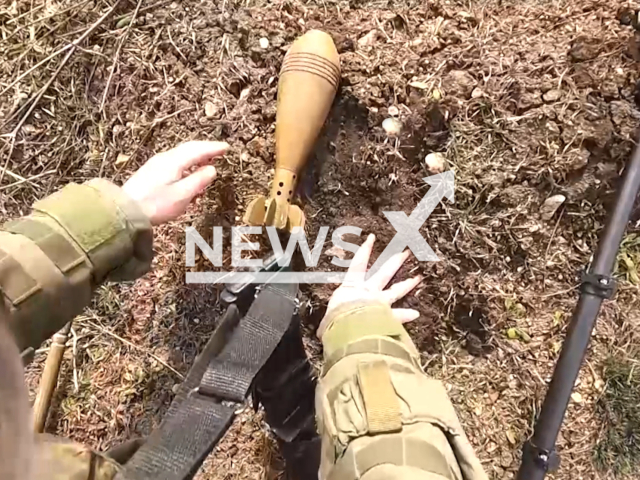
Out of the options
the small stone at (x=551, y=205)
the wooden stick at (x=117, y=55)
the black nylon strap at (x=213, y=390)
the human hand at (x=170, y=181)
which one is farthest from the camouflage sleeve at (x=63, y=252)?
the small stone at (x=551, y=205)

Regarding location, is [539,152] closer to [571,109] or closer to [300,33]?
[571,109]

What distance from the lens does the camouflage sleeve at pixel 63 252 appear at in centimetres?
89

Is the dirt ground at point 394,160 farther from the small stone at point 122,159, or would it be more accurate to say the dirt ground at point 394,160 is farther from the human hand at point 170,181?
the human hand at point 170,181

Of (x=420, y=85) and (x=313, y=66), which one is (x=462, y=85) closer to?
(x=420, y=85)

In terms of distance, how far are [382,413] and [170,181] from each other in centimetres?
50

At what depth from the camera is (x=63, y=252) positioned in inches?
36.2

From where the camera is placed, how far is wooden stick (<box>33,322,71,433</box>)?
1350 millimetres

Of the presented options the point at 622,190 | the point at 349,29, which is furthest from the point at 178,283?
the point at 622,190

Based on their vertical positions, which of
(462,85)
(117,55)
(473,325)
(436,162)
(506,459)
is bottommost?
(506,459)

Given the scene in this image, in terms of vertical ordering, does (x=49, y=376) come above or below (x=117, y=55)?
below

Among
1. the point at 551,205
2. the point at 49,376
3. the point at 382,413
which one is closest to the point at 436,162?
the point at 551,205

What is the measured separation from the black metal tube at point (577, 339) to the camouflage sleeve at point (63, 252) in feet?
2.48

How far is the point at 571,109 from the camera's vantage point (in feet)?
4.04

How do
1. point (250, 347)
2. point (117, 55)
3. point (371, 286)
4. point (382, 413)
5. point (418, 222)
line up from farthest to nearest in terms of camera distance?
point (117, 55) < point (418, 222) < point (371, 286) < point (250, 347) < point (382, 413)
